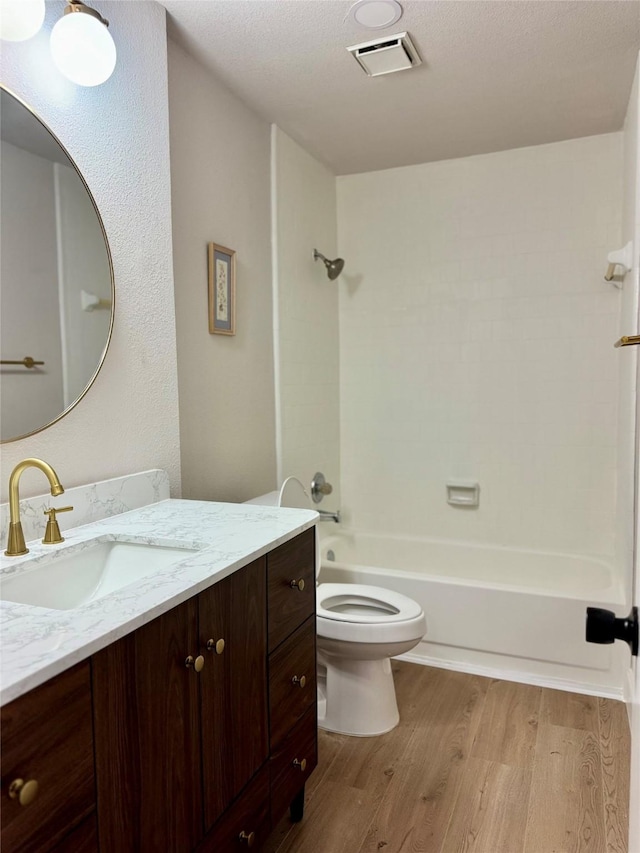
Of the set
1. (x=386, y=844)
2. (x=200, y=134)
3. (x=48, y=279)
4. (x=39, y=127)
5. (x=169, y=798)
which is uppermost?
(x=200, y=134)

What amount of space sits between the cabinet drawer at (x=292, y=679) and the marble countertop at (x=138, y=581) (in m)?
0.29

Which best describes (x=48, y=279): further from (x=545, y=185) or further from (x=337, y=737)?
(x=545, y=185)

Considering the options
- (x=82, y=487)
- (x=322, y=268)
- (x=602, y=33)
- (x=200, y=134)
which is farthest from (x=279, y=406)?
(x=602, y=33)

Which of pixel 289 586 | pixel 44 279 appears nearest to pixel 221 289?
pixel 44 279

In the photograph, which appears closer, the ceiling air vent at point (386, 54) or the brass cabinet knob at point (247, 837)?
the brass cabinet knob at point (247, 837)

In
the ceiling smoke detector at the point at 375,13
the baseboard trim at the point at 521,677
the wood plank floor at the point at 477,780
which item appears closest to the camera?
the wood plank floor at the point at 477,780

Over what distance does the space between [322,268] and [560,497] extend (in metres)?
1.71

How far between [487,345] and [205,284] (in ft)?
5.23

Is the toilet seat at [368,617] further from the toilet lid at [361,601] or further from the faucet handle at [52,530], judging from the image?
the faucet handle at [52,530]

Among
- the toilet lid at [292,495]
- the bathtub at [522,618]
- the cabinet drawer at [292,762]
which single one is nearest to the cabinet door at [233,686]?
the cabinet drawer at [292,762]

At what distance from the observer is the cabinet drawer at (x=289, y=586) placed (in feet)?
4.56

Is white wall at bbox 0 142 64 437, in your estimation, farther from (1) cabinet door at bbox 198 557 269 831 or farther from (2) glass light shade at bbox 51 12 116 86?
(1) cabinet door at bbox 198 557 269 831

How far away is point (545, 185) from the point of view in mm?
2928

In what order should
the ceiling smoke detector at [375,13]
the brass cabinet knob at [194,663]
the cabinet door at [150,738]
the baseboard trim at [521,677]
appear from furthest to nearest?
the baseboard trim at [521,677]
the ceiling smoke detector at [375,13]
the brass cabinet knob at [194,663]
the cabinet door at [150,738]
